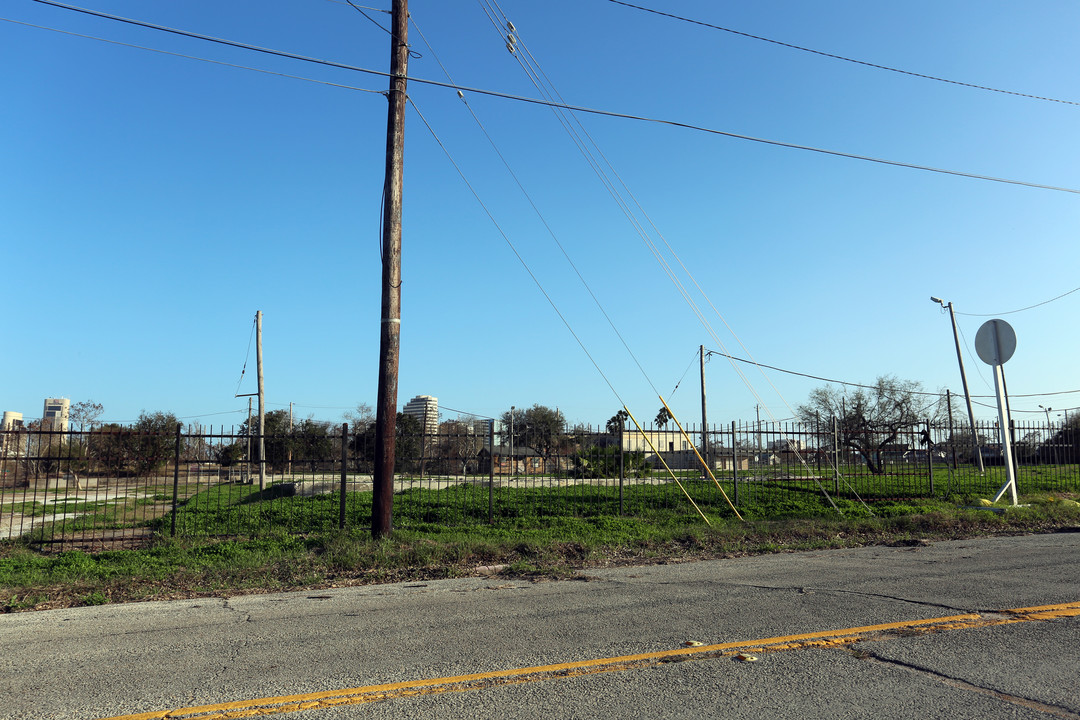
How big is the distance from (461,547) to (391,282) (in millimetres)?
4385

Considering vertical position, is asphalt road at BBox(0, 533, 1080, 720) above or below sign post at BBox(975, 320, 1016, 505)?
below

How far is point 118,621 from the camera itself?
22.7ft

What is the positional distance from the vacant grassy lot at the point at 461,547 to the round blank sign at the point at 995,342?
337 cm

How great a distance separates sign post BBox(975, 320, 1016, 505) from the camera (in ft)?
52.5

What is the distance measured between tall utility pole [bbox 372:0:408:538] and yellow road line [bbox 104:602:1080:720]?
22.7ft

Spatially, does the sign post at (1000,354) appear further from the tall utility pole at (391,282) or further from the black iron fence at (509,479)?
the tall utility pole at (391,282)

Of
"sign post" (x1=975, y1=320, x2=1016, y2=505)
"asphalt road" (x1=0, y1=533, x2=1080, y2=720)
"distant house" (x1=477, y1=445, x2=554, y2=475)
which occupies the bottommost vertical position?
"asphalt road" (x1=0, y1=533, x2=1080, y2=720)

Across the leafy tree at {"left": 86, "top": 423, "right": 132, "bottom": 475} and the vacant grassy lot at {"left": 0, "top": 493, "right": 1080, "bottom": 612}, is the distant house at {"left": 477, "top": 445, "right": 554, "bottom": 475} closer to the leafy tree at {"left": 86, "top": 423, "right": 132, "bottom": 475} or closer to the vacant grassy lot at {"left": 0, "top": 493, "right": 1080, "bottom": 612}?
the vacant grassy lot at {"left": 0, "top": 493, "right": 1080, "bottom": 612}

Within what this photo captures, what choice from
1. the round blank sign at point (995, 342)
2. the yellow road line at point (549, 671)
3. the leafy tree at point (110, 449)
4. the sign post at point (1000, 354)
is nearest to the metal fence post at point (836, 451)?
the sign post at point (1000, 354)

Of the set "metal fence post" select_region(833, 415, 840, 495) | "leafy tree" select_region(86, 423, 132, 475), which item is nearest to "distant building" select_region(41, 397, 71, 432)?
"leafy tree" select_region(86, 423, 132, 475)

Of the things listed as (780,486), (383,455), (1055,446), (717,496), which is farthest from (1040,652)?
(1055,446)

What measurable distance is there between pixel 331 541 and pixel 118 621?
14.7 ft

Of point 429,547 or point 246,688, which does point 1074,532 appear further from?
point 246,688

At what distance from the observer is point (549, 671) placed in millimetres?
4945
